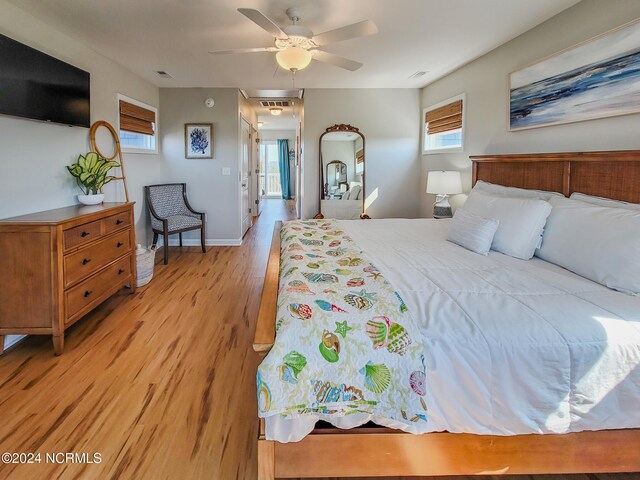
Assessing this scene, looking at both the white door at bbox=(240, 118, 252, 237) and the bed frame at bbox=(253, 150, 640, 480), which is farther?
the white door at bbox=(240, 118, 252, 237)

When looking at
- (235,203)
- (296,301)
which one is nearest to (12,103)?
(296,301)

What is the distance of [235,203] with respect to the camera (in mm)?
5887

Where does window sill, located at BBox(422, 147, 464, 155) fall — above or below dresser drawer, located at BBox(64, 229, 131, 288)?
above

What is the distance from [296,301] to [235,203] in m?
4.62

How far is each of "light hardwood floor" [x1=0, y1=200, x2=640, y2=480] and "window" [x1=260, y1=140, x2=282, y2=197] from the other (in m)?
10.5

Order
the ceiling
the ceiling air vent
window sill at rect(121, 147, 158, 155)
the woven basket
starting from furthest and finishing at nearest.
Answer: the ceiling air vent < window sill at rect(121, 147, 158, 155) < the woven basket < the ceiling

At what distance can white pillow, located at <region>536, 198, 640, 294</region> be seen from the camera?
67.2 inches

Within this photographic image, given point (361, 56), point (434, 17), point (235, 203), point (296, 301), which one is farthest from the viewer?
point (235, 203)

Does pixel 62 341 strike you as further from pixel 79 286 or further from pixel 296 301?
pixel 296 301

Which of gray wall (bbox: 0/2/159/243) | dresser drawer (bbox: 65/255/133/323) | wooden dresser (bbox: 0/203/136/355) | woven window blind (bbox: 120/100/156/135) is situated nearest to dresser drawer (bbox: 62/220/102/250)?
wooden dresser (bbox: 0/203/136/355)

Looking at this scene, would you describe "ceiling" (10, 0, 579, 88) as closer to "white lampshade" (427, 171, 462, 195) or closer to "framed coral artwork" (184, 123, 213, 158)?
"framed coral artwork" (184, 123, 213, 158)

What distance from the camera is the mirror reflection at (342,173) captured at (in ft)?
18.5

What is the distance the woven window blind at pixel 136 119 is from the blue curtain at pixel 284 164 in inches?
309

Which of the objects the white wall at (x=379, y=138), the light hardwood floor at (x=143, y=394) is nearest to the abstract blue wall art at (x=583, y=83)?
the light hardwood floor at (x=143, y=394)
